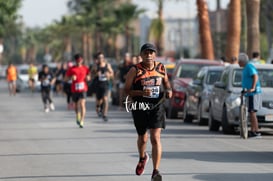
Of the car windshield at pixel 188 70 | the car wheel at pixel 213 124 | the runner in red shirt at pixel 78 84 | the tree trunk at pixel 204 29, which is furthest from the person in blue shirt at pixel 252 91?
the tree trunk at pixel 204 29

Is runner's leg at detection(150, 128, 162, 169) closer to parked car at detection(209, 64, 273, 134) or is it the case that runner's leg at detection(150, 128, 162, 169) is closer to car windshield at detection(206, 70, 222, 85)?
parked car at detection(209, 64, 273, 134)

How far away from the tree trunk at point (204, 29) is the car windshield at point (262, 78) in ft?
64.5

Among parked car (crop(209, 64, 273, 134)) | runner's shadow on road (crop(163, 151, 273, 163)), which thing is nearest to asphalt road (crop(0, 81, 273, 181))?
runner's shadow on road (crop(163, 151, 273, 163))

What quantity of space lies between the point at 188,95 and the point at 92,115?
465cm

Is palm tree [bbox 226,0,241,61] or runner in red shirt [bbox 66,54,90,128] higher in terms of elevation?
palm tree [bbox 226,0,241,61]

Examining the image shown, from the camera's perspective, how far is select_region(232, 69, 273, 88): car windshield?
21.9 m

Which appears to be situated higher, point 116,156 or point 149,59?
point 149,59

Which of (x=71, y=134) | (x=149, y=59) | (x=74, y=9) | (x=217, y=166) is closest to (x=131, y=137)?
(x=71, y=134)

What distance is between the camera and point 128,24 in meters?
79.3

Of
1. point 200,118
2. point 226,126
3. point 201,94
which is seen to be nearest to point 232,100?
point 226,126

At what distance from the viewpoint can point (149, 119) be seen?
12.9m

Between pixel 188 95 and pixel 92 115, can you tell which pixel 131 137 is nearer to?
pixel 188 95

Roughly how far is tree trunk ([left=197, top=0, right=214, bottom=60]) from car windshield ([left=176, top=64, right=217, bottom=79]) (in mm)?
11941

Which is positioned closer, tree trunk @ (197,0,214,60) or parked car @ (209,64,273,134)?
parked car @ (209,64,273,134)
